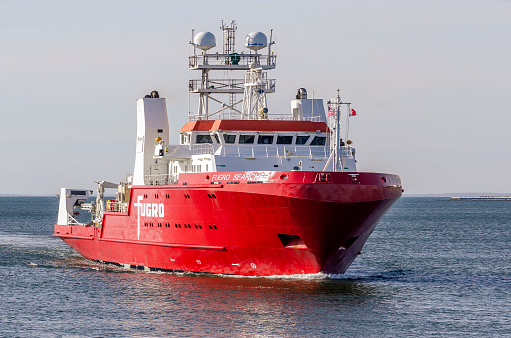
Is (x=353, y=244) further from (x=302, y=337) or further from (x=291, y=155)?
(x=302, y=337)

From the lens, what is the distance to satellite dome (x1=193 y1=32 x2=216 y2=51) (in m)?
43.3

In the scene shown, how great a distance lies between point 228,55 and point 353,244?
14732mm

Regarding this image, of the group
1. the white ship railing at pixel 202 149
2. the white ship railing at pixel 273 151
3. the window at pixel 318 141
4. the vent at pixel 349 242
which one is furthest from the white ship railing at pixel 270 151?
the vent at pixel 349 242

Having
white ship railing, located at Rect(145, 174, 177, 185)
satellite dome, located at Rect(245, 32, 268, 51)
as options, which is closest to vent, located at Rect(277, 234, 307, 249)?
white ship railing, located at Rect(145, 174, 177, 185)

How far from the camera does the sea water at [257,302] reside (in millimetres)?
25672

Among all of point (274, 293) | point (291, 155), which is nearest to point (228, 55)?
point (291, 155)

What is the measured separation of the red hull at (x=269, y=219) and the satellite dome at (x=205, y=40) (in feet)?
33.0

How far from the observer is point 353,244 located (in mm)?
32938

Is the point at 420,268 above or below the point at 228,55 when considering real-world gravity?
below

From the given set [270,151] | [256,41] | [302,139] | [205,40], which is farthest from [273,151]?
[205,40]

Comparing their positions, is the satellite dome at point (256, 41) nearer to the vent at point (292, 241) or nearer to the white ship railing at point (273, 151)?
the white ship railing at point (273, 151)

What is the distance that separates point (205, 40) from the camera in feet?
142

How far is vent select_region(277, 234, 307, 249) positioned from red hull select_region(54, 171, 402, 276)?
0.04 metres

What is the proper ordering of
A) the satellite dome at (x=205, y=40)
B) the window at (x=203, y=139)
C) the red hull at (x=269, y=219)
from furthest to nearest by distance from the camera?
the satellite dome at (x=205, y=40)
the window at (x=203, y=139)
the red hull at (x=269, y=219)
